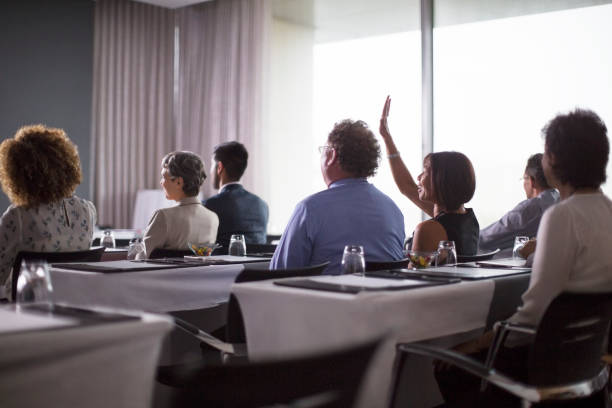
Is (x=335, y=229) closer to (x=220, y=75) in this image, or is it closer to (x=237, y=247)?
(x=237, y=247)

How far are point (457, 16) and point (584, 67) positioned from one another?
124cm

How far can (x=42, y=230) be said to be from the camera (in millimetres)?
3225

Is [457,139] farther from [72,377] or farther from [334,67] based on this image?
[72,377]

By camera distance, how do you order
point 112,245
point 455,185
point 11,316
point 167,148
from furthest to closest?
1. point 167,148
2. point 112,245
3. point 455,185
4. point 11,316

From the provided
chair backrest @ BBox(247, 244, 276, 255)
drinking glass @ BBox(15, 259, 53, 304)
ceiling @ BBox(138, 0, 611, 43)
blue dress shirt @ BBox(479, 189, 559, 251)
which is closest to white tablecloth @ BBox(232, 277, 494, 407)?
drinking glass @ BBox(15, 259, 53, 304)

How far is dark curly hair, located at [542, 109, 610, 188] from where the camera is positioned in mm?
2150

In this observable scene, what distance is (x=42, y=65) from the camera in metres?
7.04

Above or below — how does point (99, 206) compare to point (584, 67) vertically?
below

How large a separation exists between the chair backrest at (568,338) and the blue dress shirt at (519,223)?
2691mm

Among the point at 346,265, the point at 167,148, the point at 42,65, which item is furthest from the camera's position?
the point at 167,148

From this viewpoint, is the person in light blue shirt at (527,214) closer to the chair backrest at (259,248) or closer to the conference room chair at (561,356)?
the chair backrest at (259,248)

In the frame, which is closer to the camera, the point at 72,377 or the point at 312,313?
the point at 72,377

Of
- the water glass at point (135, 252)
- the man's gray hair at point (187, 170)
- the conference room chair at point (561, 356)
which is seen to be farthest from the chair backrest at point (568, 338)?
the man's gray hair at point (187, 170)

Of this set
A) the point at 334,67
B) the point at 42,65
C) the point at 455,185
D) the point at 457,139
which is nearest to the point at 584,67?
the point at 457,139
